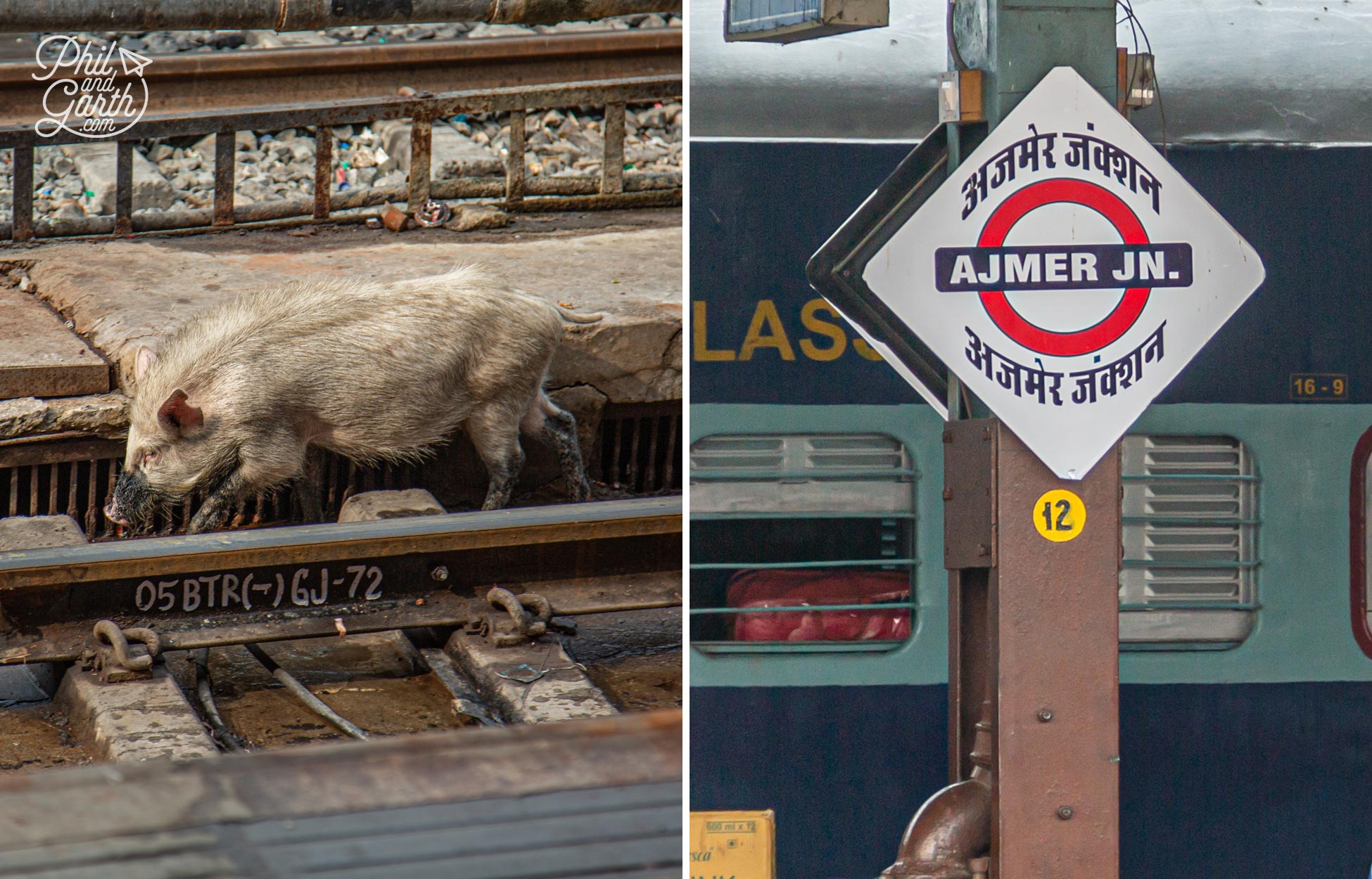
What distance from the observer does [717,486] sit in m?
2.51

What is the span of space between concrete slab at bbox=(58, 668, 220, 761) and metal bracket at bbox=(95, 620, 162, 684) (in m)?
0.02

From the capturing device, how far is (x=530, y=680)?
448 centimetres

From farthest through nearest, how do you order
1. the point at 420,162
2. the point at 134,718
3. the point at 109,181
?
the point at 109,181 < the point at 420,162 < the point at 134,718

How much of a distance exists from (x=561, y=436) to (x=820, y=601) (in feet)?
11.3

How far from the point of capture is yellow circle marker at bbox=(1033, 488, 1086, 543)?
239cm

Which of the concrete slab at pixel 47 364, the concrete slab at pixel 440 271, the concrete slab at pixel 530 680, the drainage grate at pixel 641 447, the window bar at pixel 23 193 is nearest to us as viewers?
the concrete slab at pixel 530 680

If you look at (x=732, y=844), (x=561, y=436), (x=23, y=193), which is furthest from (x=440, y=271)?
(x=732, y=844)

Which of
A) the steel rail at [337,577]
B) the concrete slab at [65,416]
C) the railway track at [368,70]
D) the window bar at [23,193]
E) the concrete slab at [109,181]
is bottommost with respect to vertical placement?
the steel rail at [337,577]

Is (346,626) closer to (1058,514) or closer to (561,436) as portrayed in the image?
(561,436)

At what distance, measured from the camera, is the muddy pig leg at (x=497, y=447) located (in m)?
5.68

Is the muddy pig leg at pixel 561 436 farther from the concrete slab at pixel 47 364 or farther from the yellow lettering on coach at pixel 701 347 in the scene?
the yellow lettering on coach at pixel 701 347

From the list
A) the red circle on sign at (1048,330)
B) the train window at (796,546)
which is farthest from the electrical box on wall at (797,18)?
the train window at (796,546)

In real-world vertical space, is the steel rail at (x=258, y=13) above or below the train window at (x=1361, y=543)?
above

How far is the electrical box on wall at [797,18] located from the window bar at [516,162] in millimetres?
5506
